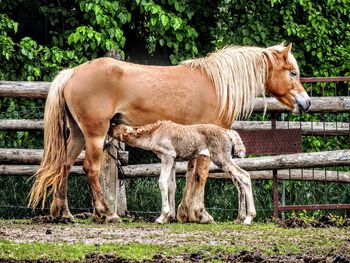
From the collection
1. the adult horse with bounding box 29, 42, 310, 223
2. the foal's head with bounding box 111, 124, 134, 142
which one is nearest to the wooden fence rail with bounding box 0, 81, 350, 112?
the adult horse with bounding box 29, 42, 310, 223

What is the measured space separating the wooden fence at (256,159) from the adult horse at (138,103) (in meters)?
0.74

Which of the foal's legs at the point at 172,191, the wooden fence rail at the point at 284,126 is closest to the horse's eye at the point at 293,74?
the wooden fence rail at the point at 284,126

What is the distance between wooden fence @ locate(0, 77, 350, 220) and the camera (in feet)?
43.3

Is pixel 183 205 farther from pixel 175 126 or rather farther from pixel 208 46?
pixel 208 46

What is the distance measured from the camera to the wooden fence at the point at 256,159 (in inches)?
520

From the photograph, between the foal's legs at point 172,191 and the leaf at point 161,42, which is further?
the leaf at point 161,42

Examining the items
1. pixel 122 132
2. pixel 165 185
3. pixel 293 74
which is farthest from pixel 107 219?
pixel 293 74

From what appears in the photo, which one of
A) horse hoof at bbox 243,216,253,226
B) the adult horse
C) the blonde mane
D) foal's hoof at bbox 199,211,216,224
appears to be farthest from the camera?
the blonde mane

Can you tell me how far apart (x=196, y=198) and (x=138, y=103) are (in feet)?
4.03

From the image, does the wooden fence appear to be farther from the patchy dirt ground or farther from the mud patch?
the mud patch

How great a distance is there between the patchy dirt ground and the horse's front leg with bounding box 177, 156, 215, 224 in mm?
515

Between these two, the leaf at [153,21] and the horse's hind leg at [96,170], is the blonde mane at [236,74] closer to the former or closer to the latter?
the horse's hind leg at [96,170]

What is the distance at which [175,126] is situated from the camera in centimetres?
1203

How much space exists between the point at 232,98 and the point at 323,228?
201cm
